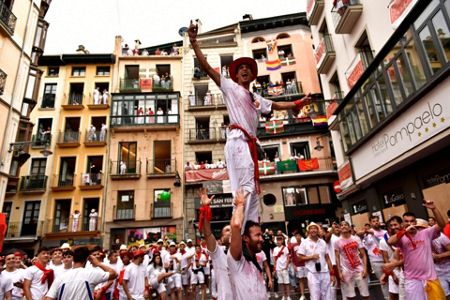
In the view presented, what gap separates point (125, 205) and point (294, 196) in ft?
47.5

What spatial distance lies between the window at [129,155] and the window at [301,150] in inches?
569

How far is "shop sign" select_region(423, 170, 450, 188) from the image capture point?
10.1 meters

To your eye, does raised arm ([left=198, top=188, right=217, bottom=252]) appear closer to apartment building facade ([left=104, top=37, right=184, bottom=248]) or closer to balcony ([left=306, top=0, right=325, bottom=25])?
balcony ([left=306, top=0, right=325, bottom=25])

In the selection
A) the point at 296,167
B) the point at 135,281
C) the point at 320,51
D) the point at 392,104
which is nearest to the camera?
the point at 135,281

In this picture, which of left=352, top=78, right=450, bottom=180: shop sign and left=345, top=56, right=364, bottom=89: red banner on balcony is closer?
left=352, top=78, right=450, bottom=180: shop sign

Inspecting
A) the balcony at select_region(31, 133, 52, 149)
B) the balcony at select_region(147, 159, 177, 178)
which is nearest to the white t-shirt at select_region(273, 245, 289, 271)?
the balcony at select_region(147, 159, 177, 178)

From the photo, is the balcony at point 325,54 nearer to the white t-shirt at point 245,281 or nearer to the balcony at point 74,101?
the white t-shirt at point 245,281

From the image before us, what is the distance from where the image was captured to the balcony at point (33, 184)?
26.3 meters

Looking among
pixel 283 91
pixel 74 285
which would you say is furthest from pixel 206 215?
pixel 283 91

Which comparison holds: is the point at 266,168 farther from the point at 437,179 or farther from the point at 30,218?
the point at 30,218

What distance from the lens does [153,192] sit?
26.6 m

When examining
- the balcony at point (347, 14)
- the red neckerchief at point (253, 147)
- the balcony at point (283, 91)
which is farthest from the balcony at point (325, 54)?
the red neckerchief at point (253, 147)

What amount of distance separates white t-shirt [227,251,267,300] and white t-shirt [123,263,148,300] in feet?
21.9

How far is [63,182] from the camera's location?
89.5ft
